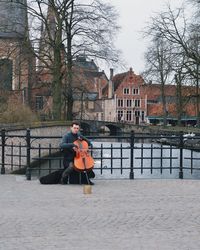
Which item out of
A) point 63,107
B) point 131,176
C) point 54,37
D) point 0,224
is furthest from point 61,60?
point 0,224

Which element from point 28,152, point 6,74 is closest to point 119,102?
point 6,74

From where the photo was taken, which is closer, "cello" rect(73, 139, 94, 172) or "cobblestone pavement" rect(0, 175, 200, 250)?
"cobblestone pavement" rect(0, 175, 200, 250)

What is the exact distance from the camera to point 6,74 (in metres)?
43.2

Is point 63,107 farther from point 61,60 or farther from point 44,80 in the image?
point 61,60

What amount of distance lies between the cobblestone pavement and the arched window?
26252 mm

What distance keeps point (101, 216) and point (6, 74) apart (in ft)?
116

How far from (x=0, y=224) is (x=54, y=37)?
105 feet

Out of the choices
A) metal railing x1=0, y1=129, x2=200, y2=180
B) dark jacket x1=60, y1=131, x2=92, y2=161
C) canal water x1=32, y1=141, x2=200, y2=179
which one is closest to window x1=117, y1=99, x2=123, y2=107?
canal water x1=32, y1=141, x2=200, y2=179

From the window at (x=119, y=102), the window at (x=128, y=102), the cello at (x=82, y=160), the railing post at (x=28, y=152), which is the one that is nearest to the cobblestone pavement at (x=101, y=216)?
the cello at (x=82, y=160)

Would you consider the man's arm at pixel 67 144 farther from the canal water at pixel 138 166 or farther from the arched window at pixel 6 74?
the arched window at pixel 6 74

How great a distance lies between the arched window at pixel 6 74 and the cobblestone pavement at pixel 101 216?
26252 millimetres

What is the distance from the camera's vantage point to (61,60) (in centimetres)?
3884

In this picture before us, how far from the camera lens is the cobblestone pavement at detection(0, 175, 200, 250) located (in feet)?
23.4

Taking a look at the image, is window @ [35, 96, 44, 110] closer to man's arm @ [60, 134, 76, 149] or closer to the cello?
man's arm @ [60, 134, 76, 149]
